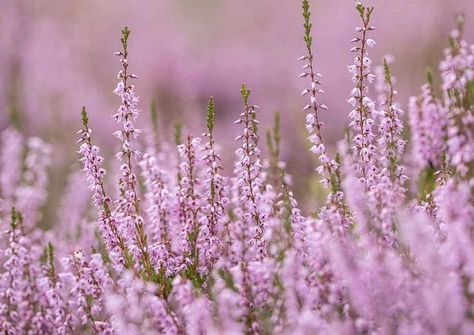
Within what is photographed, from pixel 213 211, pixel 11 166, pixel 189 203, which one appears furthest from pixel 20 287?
pixel 11 166

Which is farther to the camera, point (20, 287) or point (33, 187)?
point (33, 187)

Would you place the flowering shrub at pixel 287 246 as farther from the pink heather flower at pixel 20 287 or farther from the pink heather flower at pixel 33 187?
the pink heather flower at pixel 33 187

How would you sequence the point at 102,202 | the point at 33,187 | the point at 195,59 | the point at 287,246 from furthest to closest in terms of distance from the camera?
the point at 195,59 → the point at 33,187 → the point at 102,202 → the point at 287,246

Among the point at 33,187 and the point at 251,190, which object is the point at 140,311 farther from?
the point at 33,187

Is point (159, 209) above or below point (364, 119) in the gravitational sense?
below

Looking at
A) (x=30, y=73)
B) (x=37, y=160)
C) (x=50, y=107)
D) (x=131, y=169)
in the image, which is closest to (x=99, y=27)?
(x=30, y=73)

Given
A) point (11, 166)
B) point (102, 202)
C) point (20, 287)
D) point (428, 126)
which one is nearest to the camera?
point (428, 126)

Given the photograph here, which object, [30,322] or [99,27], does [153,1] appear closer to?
[99,27]

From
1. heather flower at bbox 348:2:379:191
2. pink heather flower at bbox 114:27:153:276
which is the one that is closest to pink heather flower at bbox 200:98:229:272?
pink heather flower at bbox 114:27:153:276
